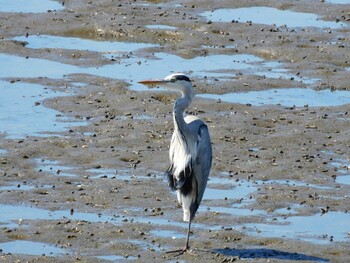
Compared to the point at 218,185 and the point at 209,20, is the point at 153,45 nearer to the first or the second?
the point at 209,20

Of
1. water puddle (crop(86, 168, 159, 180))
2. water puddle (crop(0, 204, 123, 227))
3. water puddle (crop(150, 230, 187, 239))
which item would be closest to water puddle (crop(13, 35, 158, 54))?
water puddle (crop(86, 168, 159, 180))

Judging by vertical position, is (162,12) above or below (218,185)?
above

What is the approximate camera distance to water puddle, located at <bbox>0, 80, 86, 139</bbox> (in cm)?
1378

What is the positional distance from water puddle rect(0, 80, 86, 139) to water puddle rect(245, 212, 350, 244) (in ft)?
12.2

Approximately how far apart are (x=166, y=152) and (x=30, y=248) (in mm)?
3173

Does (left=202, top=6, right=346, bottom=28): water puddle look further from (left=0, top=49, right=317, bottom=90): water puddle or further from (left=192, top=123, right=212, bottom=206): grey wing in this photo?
(left=192, top=123, right=212, bottom=206): grey wing

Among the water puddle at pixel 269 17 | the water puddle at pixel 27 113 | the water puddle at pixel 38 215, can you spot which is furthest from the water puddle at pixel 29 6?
the water puddle at pixel 38 215

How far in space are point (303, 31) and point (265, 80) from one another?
3.00 meters

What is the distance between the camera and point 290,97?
15344 millimetres

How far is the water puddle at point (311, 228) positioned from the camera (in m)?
10.6

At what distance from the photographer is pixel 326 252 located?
10180 millimetres

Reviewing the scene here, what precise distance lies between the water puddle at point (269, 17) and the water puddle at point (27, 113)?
16.3 feet

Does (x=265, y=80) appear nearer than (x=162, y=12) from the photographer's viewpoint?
Yes

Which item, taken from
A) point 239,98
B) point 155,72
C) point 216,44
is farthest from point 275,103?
point 216,44
